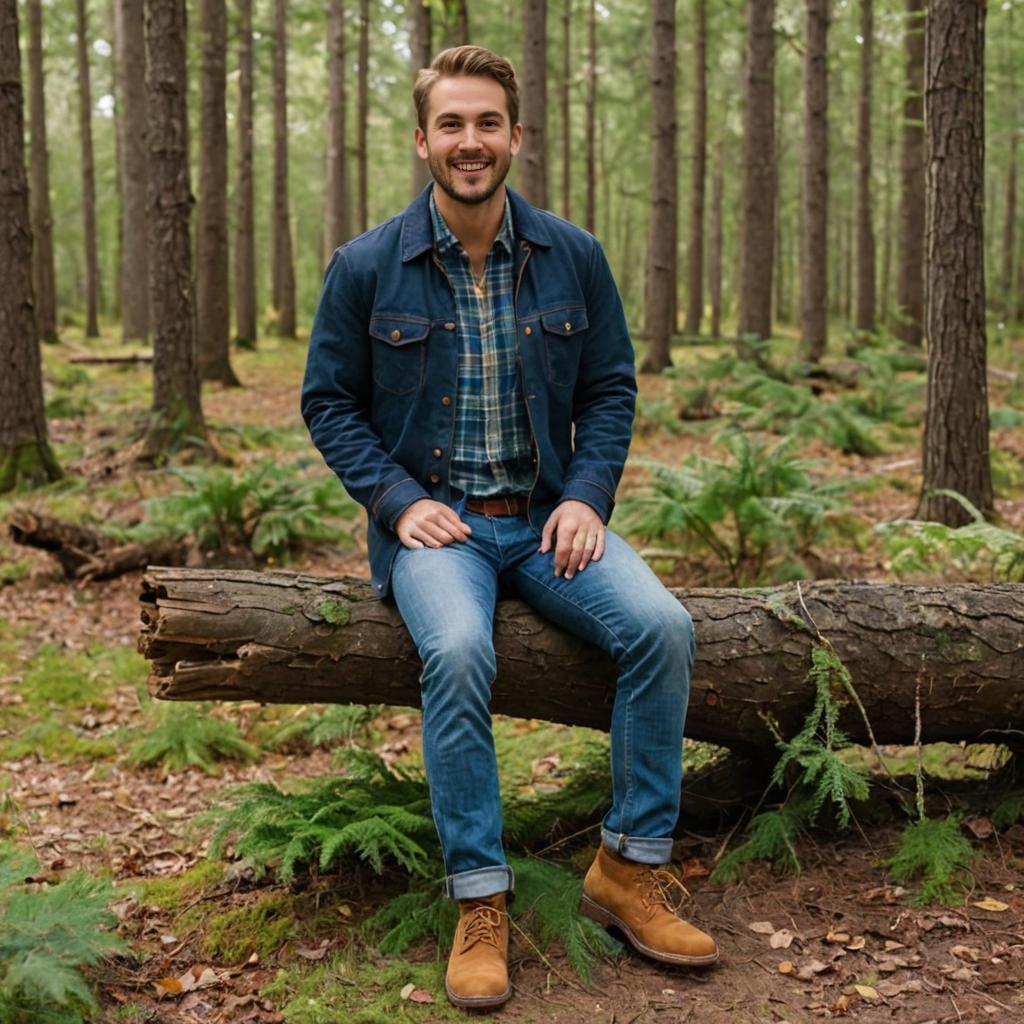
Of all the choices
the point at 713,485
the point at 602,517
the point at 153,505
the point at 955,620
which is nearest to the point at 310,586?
the point at 602,517

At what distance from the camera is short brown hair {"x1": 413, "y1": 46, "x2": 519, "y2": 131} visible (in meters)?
3.44

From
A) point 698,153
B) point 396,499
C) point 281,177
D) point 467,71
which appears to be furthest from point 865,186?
point 396,499

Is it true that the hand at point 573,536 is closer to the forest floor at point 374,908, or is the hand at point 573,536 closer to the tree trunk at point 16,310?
the forest floor at point 374,908

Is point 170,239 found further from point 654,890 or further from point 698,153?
point 698,153

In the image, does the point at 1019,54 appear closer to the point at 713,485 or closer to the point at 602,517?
the point at 713,485

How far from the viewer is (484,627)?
3.26 metres

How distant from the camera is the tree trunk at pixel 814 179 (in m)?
15.0

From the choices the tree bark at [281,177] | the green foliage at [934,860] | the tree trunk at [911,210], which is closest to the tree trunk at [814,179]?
the tree trunk at [911,210]

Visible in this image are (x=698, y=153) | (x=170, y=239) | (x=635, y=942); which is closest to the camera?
(x=635, y=942)

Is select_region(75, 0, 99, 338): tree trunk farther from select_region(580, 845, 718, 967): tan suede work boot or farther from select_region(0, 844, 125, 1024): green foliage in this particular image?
select_region(580, 845, 718, 967): tan suede work boot

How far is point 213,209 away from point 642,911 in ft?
47.8

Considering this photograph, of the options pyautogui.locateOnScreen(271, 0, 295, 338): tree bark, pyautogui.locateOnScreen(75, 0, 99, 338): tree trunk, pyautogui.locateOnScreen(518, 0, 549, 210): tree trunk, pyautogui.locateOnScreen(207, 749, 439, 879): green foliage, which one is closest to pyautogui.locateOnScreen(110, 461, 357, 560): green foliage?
pyautogui.locateOnScreen(207, 749, 439, 879): green foliage

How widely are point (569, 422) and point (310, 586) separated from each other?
1043mm

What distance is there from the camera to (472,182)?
3.49 metres
